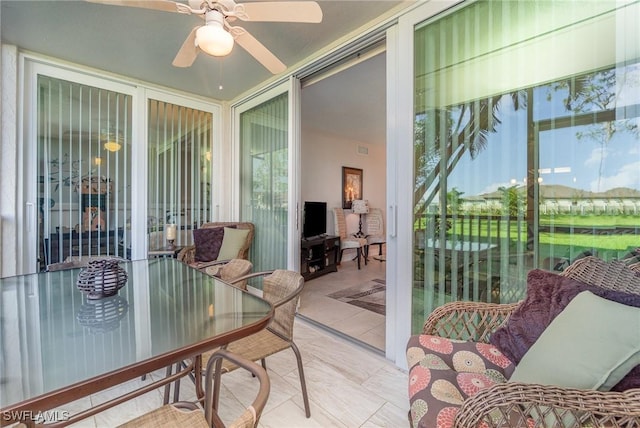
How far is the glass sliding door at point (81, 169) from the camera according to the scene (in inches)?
116

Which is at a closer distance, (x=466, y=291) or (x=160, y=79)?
(x=466, y=291)

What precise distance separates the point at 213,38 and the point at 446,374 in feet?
6.23

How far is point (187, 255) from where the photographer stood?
344cm

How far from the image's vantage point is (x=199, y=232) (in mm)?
3494

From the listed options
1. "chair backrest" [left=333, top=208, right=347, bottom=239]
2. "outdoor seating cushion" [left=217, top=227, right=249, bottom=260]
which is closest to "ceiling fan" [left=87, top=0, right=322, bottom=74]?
"outdoor seating cushion" [left=217, top=227, right=249, bottom=260]

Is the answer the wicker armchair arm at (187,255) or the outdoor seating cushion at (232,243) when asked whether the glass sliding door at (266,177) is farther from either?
the wicker armchair arm at (187,255)

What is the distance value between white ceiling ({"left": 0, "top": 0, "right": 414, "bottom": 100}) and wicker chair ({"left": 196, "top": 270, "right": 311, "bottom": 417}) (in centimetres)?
201

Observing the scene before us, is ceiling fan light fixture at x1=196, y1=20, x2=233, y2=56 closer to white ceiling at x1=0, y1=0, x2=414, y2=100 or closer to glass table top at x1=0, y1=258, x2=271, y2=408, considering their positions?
white ceiling at x1=0, y1=0, x2=414, y2=100

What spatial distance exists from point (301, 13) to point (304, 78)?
164 cm

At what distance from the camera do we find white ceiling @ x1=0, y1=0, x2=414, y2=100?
2146mm

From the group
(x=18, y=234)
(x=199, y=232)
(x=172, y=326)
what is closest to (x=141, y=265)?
(x=172, y=326)

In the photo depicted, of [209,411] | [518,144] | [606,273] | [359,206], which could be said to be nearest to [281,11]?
[518,144]

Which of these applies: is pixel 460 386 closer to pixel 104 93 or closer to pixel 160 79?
pixel 160 79

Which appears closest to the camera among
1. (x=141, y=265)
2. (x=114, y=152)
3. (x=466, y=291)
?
(x=466, y=291)
